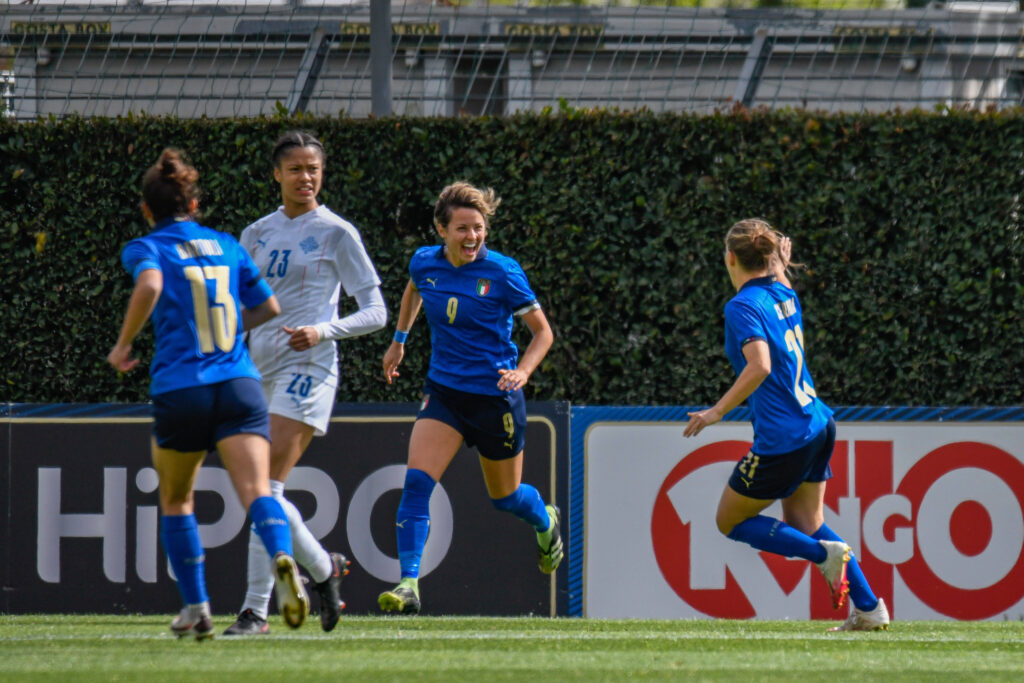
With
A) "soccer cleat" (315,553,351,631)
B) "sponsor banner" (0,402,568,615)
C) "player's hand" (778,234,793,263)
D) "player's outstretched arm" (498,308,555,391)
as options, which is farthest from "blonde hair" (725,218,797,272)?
"soccer cleat" (315,553,351,631)

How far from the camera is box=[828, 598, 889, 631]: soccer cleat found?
589cm

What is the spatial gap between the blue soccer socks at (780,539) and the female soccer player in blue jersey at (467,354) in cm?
116

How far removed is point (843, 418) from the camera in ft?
24.5

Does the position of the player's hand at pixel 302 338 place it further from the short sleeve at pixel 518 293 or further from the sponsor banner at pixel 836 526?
the sponsor banner at pixel 836 526

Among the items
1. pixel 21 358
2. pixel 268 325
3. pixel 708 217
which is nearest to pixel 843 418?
pixel 708 217

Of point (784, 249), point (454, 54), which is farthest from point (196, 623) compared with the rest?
point (454, 54)

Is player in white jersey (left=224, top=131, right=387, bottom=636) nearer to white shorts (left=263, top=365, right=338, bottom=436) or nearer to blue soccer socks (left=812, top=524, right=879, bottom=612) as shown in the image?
white shorts (left=263, top=365, right=338, bottom=436)

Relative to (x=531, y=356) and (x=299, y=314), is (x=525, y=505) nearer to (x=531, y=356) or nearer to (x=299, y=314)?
(x=531, y=356)

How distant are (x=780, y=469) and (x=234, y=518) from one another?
10.9ft

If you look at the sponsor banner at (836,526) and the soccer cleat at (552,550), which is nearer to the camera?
the soccer cleat at (552,550)

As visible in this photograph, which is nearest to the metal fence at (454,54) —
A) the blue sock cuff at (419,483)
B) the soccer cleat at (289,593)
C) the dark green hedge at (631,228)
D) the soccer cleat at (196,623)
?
the dark green hedge at (631,228)

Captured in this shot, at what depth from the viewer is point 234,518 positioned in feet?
24.2

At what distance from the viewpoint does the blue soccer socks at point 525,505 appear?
6.12 m

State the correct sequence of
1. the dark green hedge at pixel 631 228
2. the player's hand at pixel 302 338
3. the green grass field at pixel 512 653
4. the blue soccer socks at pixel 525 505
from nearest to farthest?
1. the green grass field at pixel 512 653
2. the player's hand at pixel 302 338
3. the blue soccer socks at pixel 525 505
4. the dark green hedge at pixel 631 228
